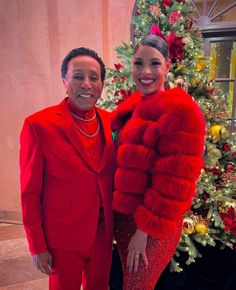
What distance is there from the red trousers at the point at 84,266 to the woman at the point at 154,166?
0.51 ft

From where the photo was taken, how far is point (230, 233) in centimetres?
201

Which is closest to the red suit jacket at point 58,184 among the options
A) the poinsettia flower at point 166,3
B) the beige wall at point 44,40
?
the poinsettia flower at point 166,3

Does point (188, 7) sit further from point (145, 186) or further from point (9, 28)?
point (9, 28)

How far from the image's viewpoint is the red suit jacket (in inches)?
43.3

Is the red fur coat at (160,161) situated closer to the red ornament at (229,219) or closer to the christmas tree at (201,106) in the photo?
the christmas tree at (201,106)

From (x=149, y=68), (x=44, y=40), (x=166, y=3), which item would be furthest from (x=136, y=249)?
(x=44, y=40)

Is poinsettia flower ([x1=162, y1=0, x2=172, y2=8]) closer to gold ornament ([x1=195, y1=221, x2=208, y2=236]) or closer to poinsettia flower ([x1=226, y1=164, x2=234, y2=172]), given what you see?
poinsettia flower ([x1=226, y1=164, x2=234, y2=172])

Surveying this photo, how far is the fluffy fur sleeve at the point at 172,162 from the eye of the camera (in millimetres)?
947

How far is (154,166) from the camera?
1.00 metres

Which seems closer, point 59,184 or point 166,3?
point 59,184

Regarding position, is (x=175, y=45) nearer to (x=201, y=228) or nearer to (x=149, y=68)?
(x=149, y=68)

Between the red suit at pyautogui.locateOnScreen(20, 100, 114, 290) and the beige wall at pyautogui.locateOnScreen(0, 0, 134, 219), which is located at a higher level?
the beige wall at pyautogui.locateOnScreen(0, 0, 134, 219)

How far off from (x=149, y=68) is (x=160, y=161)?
0.37 metres

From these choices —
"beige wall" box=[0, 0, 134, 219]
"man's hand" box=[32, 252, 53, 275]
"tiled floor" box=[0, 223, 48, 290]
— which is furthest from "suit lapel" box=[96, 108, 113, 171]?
"beige wall" box=[0, 0, 134, 219]
